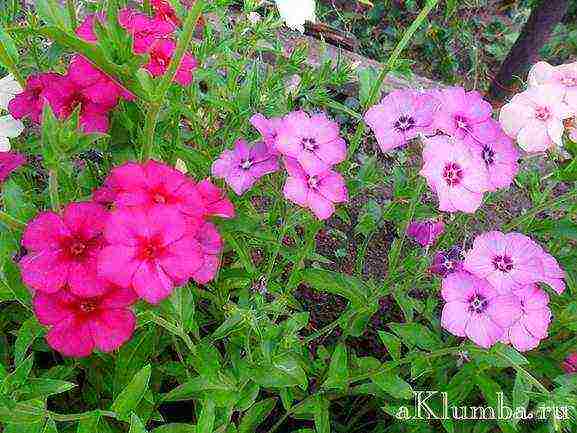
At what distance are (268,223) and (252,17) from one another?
0.64m

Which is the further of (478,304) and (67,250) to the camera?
(478,304)

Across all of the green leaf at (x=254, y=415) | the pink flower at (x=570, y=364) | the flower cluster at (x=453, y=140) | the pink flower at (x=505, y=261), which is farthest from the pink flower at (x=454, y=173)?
the green leaf at (x=254, y=415)

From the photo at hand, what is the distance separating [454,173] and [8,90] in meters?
0.95

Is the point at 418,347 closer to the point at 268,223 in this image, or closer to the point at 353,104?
the point at 268,223

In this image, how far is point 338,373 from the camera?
1.61 metres

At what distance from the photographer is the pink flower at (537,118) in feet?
4.45

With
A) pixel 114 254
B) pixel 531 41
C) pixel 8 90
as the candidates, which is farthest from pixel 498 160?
pixel 531 41

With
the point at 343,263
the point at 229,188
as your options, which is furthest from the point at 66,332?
the point at 343,263

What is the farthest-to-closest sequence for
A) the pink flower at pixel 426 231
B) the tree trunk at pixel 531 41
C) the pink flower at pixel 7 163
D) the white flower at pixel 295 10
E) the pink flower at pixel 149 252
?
the tree trunk at pixel 531 41 < the pink flower at pixel 426 231 < the white flower at pixel 295 10 < the pink flower at pixel 7 163 < the pink flower at pixel 149 252

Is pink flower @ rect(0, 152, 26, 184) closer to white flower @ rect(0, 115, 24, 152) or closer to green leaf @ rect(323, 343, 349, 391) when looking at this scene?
white flower @ rect(0, 115, 24, 152)

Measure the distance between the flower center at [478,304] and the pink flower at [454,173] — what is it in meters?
0.17

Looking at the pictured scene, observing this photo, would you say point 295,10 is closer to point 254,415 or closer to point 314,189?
point 314,189

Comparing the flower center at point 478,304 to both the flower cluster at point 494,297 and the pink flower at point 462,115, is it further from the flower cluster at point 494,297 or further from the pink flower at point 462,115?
the pink flower at point 462,115

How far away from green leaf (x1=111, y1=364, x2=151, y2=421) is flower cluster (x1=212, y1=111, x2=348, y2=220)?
386 millimetres
